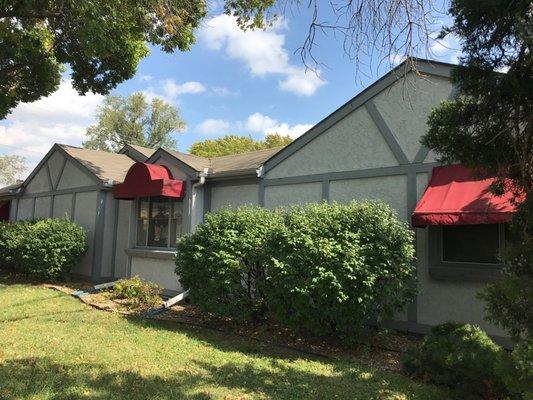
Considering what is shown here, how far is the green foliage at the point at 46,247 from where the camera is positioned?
13.8m

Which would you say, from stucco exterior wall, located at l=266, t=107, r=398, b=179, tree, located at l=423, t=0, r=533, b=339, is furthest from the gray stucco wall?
tree, located at l=423, t=0, r=533, b=339

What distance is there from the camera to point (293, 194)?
415 inches

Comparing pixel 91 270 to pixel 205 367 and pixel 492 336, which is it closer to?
pixel 205 367

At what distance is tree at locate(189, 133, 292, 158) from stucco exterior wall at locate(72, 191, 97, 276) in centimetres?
2635

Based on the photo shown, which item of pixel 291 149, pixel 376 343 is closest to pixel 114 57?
pixel 291 149

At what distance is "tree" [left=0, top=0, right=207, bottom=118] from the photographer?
7434 millimetres

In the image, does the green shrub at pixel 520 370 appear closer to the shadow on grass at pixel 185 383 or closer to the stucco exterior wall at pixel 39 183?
the shadow on grass at pixel 185 383

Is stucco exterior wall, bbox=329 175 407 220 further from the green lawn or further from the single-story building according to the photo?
the green lawn

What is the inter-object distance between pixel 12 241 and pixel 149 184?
19.4 feet

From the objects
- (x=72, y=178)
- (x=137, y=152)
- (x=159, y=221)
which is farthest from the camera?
(x=137, y=152)

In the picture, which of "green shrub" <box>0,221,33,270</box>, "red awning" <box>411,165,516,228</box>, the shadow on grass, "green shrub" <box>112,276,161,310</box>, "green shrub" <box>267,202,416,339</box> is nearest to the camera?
the shadow on grass

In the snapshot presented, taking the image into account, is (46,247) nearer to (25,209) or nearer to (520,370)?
(25,209)

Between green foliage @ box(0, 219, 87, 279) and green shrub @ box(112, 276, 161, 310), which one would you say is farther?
green foliage @ box(0, 219, 87, 279)

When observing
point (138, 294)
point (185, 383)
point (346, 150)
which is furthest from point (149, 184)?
point (185, 383)
